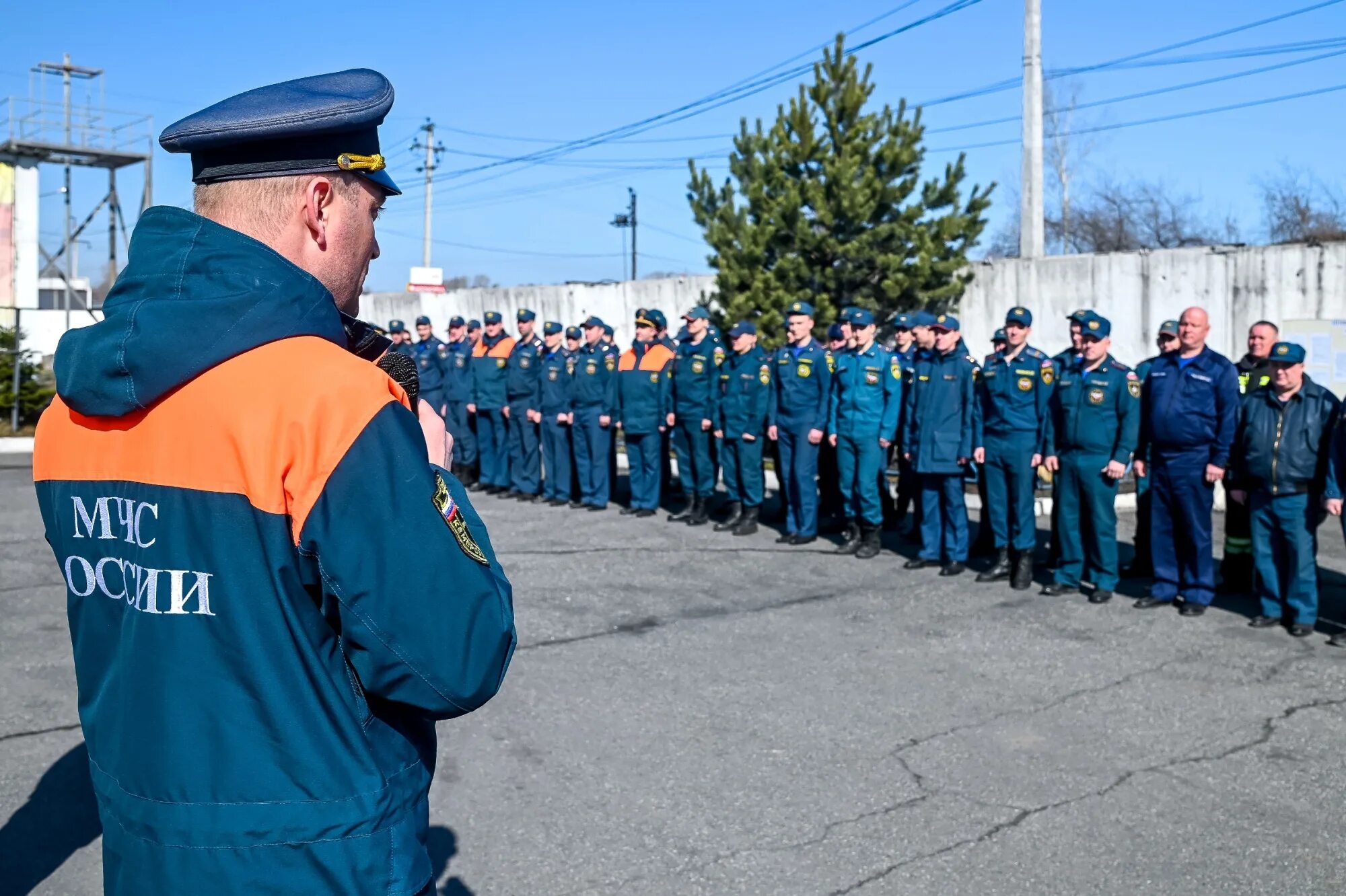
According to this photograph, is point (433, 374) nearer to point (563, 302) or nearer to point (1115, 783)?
point (563, 302)

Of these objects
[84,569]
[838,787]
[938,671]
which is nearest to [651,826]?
[838,787]

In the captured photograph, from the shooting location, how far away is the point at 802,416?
1098cm

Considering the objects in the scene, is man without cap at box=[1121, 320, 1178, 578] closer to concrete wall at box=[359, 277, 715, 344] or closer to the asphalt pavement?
the asphalt pavement

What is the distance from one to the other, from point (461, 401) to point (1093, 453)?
29.3ft

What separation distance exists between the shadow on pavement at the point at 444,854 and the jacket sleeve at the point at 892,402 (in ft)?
22.2

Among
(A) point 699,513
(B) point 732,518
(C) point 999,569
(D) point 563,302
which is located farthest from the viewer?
(D) point 563,302

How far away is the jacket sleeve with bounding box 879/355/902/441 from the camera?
1040 cm

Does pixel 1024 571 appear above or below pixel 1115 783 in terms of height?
above

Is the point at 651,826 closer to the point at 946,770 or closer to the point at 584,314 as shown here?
the point at 946,770

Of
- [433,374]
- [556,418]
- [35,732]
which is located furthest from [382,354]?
[433,374]

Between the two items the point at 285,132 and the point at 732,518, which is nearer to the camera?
the point at 285,132

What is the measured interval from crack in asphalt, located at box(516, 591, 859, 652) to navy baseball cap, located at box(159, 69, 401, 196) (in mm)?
5325

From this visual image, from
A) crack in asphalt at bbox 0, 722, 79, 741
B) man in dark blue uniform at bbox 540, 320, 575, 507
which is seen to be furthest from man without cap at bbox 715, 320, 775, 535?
crack in asphalt at bbox 0, 722, 79, 741

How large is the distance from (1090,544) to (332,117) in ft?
25.6
